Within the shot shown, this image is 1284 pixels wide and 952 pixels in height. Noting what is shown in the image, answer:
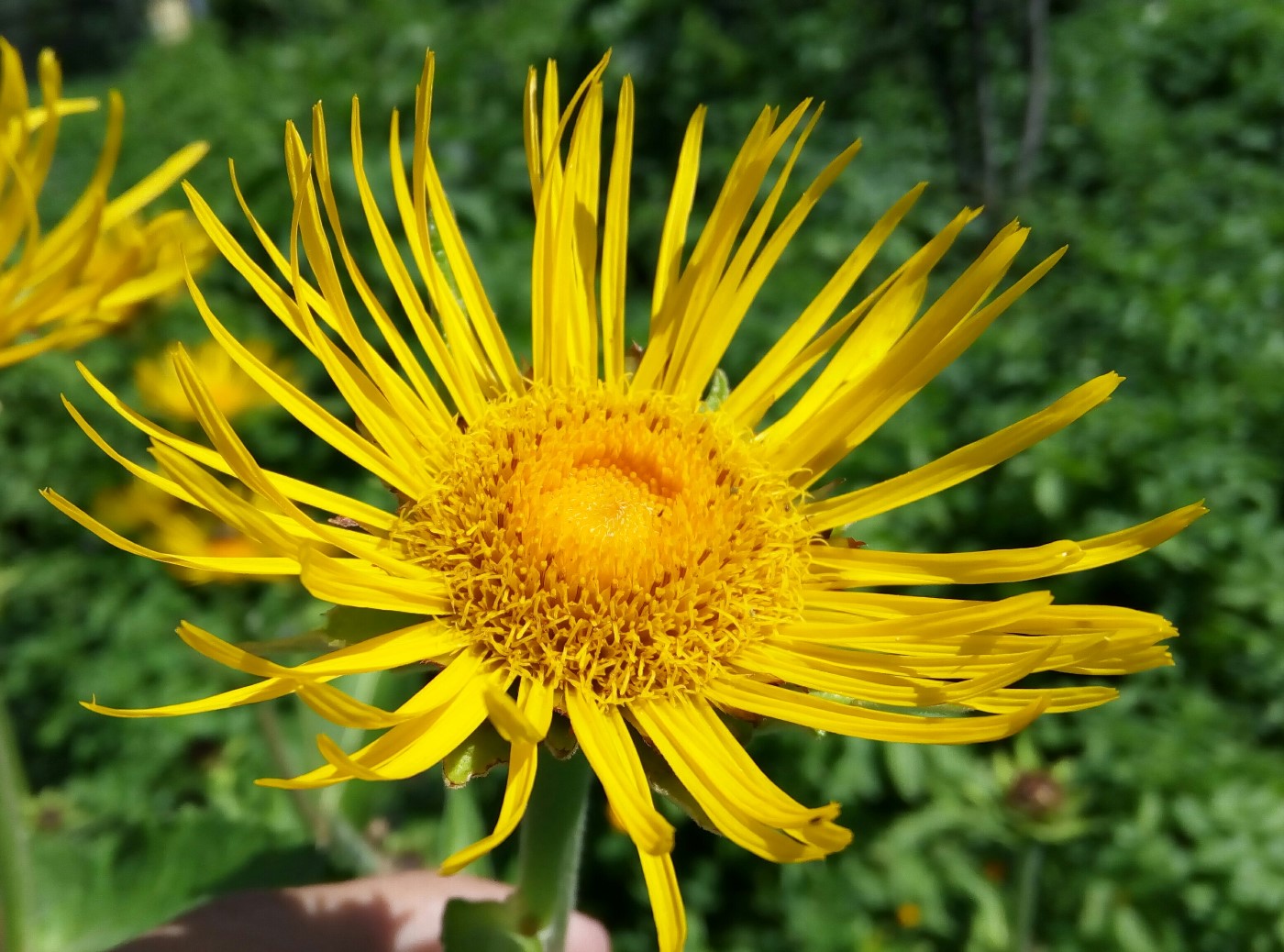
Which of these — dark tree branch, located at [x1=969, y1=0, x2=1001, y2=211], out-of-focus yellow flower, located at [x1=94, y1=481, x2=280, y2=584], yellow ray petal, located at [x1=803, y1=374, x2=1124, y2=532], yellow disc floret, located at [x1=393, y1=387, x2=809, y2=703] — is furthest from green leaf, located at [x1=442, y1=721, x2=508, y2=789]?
dark tree branch, located at [x1=969, y1=0, x2=1001, y2=211]

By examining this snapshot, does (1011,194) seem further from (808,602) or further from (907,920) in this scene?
(808,602)

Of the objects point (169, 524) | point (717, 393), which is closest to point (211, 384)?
point (169, 524)

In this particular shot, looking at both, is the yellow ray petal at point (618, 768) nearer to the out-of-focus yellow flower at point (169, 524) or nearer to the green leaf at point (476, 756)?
the green leaf at point (476, 756)

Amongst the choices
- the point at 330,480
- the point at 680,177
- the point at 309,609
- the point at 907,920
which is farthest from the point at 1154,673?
the point at 330,480

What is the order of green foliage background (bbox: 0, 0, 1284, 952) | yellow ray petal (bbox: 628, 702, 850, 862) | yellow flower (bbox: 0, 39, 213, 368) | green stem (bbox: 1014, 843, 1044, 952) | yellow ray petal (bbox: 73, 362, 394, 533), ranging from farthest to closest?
green foliage background (bbox: 0, 0, 1284, 952) → green stem (bbox: 1014, 843, 1044, 952) → yellow flower (bbox: 0, 39, 213, 368) → yellow ray petal (bbox: 73, 362, 394, 533) → yellow ray petal (bbox: 628, 702, 850, 862)

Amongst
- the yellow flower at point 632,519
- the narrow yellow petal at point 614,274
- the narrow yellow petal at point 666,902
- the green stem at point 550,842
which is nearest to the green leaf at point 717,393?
the yellow flower at point 632,519

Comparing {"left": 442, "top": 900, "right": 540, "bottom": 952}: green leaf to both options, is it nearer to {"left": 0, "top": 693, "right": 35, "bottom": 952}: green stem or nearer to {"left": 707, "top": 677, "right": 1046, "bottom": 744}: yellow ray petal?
{"left": 707, "top": 677, "right": 1046, "bottom": 744}: yellow ray petal
